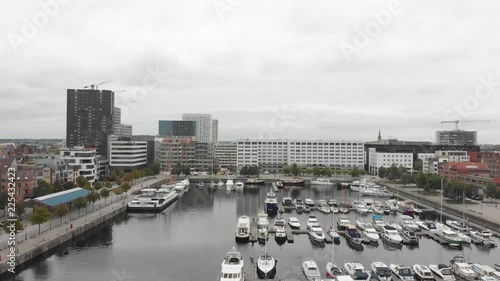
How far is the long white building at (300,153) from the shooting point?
6125 cm

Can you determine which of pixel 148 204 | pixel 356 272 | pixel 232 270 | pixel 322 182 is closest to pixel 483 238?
pixel 356 272

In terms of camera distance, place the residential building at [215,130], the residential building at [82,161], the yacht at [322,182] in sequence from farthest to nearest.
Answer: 1. the residential building at [215,130]
2. the yacht at [322,182]
3. the residential building at [82,161]

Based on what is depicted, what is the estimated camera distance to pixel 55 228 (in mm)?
18391

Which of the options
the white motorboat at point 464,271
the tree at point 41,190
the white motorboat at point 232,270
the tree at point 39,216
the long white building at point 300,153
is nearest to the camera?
the white motorboat at point 232,270

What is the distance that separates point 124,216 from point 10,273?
11372mm

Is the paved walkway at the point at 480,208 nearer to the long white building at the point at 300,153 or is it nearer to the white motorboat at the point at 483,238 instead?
the white motorboat at the point at 483,238

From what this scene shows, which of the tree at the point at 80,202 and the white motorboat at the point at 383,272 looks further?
the tree at the point at 80,202

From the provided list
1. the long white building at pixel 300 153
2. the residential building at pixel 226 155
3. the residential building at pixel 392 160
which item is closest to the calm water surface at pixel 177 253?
the residential building at pixel 392 160

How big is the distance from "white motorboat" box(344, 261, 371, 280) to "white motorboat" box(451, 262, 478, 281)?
124 inches

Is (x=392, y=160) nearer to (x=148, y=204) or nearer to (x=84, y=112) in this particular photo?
(x=148, y=204)

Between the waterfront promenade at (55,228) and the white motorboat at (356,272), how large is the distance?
11.3m

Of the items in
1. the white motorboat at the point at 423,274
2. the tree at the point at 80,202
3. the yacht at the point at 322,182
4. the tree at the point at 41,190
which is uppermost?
the tree at the point at 41,190

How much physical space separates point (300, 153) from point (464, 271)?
160 ft

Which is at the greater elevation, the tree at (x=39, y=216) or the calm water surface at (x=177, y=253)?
the tree at (x=39, y=216)
